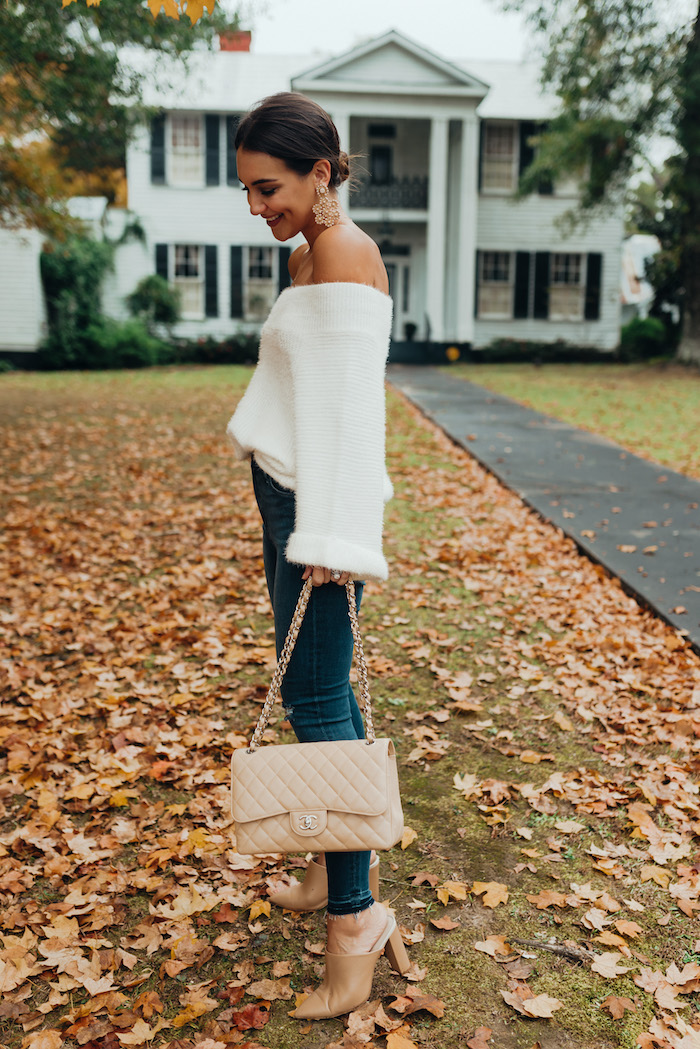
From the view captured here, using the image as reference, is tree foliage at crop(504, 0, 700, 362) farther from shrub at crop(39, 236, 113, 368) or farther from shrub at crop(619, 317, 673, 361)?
shrub at crop(39, 236, 113, 368)

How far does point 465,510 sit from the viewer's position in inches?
298

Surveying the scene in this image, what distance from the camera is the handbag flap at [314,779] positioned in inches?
77.9

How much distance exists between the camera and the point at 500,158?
82.8 ft

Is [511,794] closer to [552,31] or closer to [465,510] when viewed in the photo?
[465,510]

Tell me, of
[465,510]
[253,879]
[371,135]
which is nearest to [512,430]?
[465,510]

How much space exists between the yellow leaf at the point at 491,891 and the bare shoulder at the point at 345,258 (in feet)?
5.86

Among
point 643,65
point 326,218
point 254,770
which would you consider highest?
point 643,65

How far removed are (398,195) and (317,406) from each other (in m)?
24.1

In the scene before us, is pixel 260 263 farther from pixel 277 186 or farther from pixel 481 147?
pixel 277 186

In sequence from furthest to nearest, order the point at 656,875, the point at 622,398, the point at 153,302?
the point at 153,302, the point at 622,398, the point at 656,875

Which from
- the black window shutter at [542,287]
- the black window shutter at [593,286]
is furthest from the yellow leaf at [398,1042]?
the black window shutter at [593,286]

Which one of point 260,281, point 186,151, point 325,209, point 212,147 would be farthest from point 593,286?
point 325,209

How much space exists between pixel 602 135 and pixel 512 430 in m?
11.2

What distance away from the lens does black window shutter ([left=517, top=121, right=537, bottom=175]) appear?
82.0ft
